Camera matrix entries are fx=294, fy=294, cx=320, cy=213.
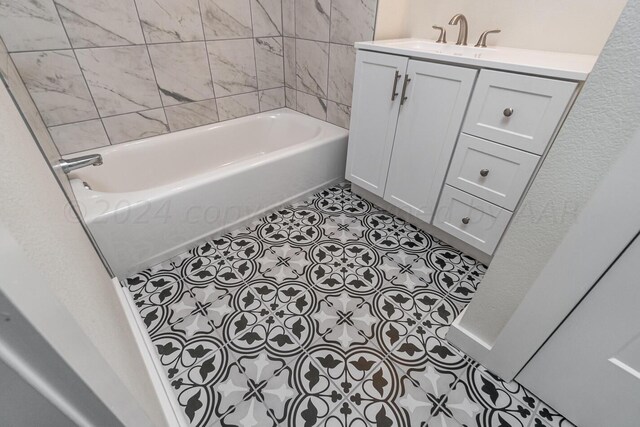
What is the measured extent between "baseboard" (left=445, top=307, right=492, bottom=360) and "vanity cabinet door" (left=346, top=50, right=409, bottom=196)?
33.2 inches

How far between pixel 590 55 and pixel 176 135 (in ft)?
6.93

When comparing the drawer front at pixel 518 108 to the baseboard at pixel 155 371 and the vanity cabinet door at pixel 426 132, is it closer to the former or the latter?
the vanity cabinet door at pixel 426 132

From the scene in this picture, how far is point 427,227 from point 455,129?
23.4 inches

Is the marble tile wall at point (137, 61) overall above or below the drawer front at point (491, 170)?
above

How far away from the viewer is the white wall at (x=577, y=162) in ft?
1.72

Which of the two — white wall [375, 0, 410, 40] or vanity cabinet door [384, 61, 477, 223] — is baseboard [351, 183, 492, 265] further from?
white wall [375, 0, 410, 40]

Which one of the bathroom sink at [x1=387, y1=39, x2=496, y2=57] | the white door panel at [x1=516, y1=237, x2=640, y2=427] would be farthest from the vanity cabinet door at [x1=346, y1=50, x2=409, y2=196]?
the white door panel at [x1=516, y1=237, x2=640, y2=427]

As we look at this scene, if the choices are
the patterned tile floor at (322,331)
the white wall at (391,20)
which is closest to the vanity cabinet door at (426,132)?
the patterned tile floor at (322,331)

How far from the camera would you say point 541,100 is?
98 centimetres

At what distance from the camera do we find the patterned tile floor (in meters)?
0.94

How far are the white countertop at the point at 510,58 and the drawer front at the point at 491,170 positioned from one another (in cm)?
27

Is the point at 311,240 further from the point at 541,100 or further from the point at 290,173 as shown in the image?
the point at 541,100

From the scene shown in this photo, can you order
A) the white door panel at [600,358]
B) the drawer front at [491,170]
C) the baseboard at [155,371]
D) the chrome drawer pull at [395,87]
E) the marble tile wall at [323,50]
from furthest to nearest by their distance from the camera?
1. the marble tile wall at [323,50]
2. the chrome drawer pull at [395,87]
3. the drawer front at [491,170]
4. the baseboard at [155,371]
5. the white door panel at [600,358]

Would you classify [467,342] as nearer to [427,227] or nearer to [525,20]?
[427,227]
